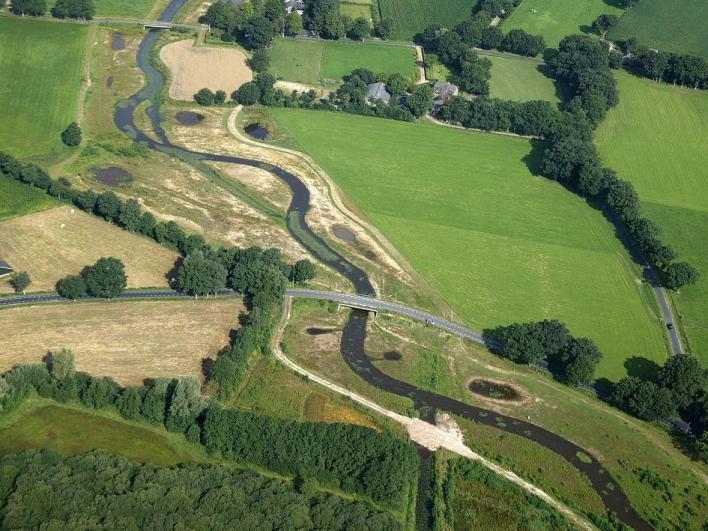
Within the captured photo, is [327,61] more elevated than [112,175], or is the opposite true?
[327,61]

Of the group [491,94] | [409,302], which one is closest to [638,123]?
[491,94]

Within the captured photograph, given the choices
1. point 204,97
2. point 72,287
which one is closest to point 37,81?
point 204,97

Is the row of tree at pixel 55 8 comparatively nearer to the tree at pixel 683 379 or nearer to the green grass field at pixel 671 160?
the green grass field at pixel 671 160

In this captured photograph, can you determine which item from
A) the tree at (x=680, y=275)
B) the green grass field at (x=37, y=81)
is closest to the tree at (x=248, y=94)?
the green grass field at (x=37, y=81)

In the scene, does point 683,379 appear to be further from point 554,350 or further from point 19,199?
point 19,199

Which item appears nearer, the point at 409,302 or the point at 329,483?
the point at 329,483

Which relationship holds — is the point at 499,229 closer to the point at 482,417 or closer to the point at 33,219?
the point at 482,417

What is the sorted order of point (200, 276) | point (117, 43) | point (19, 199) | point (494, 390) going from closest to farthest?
point (494, 390), point (200, 276), point (19, 199), point (117, 43)
